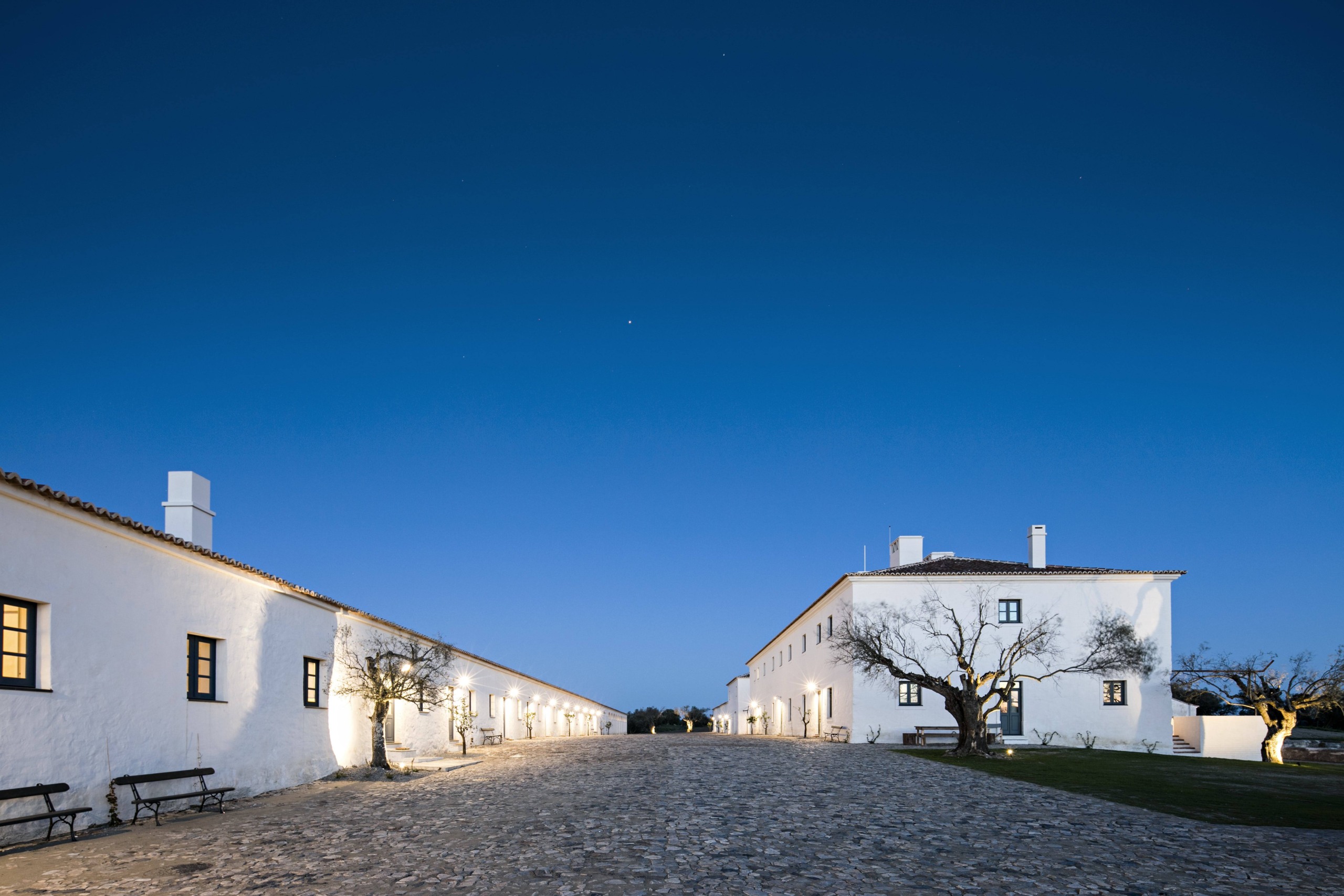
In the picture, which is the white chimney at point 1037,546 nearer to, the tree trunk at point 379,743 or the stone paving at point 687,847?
the stone paving at point 687,847

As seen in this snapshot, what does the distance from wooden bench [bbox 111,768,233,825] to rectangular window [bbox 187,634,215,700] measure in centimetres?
119

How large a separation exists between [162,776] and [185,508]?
6.30 metres

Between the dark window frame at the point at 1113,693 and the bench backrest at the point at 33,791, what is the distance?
31.9 m

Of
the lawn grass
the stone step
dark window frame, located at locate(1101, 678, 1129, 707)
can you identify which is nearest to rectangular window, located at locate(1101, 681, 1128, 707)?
dark window frame, located at locate(1101, 678, 1129, 707)

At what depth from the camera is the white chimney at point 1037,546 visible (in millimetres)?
33875

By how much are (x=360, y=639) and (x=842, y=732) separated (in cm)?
1965

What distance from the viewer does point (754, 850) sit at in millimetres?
8953

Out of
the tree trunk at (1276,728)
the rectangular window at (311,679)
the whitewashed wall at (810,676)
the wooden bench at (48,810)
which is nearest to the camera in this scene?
the wooden bench at (48,810)

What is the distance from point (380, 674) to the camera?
19016 mm

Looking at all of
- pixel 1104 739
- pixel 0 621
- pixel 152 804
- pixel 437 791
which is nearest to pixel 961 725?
pixel 1104 739

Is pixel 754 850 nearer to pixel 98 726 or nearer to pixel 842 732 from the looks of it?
pixel 98 726

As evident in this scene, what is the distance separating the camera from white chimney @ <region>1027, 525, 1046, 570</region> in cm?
3388

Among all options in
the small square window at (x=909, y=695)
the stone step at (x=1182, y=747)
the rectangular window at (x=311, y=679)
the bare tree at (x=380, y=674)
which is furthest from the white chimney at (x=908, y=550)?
the rectangular window at (x=311, y=679)

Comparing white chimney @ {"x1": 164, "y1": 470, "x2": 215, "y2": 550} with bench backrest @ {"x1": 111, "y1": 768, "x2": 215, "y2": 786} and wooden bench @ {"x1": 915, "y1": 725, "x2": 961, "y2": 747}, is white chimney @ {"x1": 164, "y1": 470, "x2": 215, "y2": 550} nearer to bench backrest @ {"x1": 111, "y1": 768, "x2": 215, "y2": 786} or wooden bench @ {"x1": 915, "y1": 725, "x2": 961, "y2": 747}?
bench backrest @ {"x1": 111, "y1": 768, "x2": 215, "y2": 786}
